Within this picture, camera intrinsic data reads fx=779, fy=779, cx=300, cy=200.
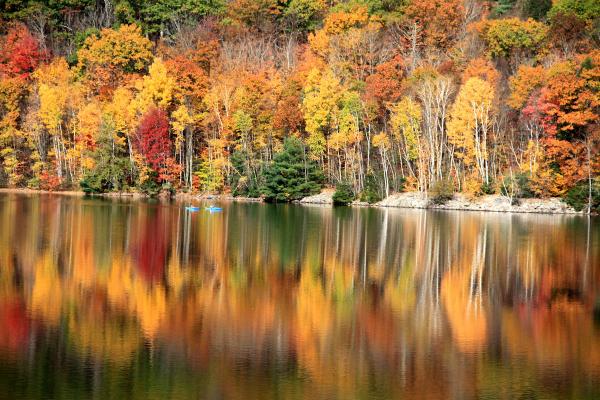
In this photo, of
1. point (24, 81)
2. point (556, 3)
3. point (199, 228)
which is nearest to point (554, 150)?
point (556, 3)

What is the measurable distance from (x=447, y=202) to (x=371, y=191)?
5720 millimetres

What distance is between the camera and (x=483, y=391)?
1325 centimetres

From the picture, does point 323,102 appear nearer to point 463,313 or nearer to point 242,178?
point 242,178

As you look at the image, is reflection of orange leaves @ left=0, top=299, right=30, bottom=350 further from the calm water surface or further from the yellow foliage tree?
the yellow foliage tree

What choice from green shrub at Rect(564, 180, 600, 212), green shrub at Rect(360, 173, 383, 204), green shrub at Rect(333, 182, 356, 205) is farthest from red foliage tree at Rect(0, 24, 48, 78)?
green shrub at Rect(564, 180, 600, 212)

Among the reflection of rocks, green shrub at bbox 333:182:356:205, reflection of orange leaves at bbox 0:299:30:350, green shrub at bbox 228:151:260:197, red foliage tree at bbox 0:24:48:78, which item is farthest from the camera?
red foliage tree at bbox 0:24:48:78

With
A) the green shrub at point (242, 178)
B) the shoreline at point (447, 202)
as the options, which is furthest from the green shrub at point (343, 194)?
the green shrub at point (242, 178)

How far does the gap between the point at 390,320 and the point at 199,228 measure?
19.3 m

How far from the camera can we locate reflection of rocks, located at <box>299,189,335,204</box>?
5779cm

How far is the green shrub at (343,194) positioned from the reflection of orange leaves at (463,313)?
1241 inches

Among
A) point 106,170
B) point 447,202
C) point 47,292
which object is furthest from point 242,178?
point 47,292

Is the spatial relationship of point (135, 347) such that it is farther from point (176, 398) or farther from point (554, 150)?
point (554, 150)

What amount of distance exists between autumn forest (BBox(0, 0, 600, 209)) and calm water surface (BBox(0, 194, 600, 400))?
761 inches

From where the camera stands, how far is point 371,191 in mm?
56562
